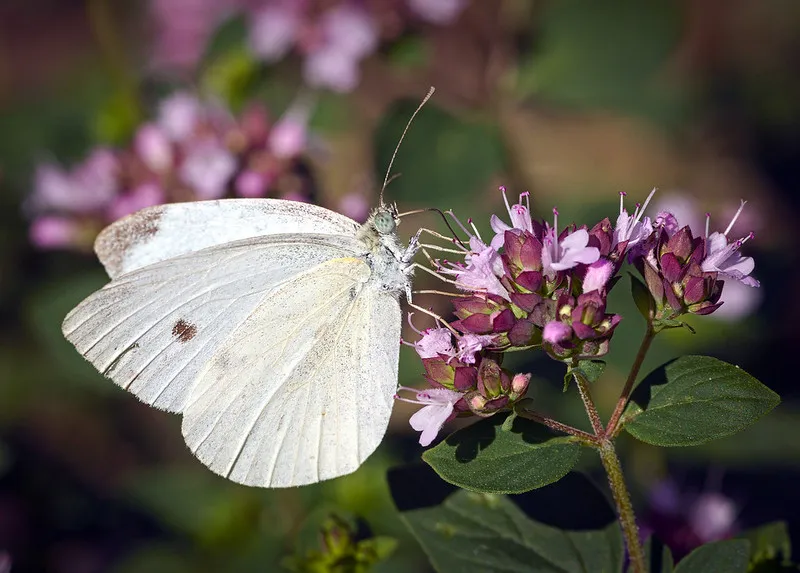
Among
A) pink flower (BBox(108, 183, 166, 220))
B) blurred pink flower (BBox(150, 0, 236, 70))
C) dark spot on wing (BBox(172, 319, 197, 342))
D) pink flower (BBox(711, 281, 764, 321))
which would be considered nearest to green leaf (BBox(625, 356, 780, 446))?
dark spot on wing (BBox(172, 319, 197, 342))

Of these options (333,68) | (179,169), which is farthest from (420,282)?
(179,169)

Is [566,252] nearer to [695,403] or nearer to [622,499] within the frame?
[695,403]

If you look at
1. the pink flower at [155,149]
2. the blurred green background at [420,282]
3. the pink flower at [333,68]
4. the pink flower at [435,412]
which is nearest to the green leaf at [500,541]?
the pink flower at [435,412]

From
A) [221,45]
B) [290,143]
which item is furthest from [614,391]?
[221,45]

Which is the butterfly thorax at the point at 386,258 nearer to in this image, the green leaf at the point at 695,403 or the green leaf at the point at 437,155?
the green leaf at the point at 695,403

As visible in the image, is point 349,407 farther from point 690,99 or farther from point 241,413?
point 690,99
